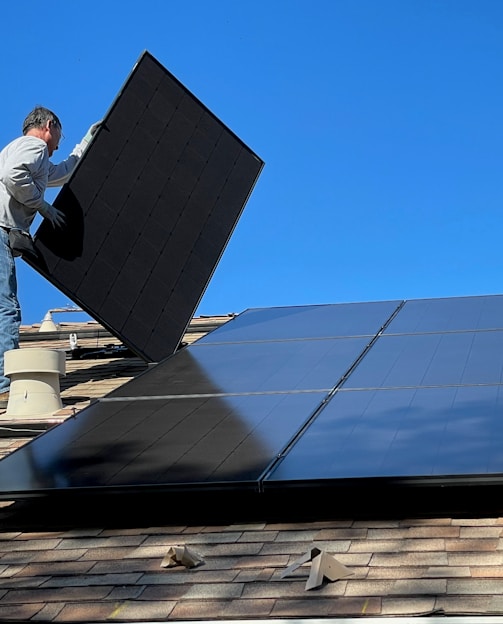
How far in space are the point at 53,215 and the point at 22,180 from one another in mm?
429

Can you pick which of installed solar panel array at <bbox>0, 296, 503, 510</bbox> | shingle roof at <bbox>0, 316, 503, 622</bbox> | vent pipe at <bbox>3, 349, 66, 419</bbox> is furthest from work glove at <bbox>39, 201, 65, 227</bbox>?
shingle roof at <bbox>0, 316, 503, 622</bbox>

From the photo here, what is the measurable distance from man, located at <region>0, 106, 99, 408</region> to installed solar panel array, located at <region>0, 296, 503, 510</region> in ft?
4.76

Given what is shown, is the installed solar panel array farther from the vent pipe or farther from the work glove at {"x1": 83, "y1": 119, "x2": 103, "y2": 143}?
the work glove at {"x1": 83, "y1": 119, "x2": 103, "y2": 143}

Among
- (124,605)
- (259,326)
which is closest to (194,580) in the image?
(124,605)

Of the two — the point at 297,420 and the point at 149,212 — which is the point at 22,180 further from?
the point at 297,420

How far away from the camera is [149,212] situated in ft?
29.1

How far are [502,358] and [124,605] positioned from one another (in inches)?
124

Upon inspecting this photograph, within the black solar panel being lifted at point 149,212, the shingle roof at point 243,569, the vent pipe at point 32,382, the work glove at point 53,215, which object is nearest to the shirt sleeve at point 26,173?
the work glove at point 53,215

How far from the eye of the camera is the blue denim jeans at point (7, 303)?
8359mm

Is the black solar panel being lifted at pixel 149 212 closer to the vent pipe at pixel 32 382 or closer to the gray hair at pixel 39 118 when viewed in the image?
the gray hair at pixel 39 118

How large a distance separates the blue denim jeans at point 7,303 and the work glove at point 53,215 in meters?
0.45

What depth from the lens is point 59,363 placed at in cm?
743

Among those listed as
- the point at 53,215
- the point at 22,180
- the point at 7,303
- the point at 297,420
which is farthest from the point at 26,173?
the point at 297,420

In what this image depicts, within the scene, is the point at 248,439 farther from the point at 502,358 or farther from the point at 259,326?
the point at 259,326
